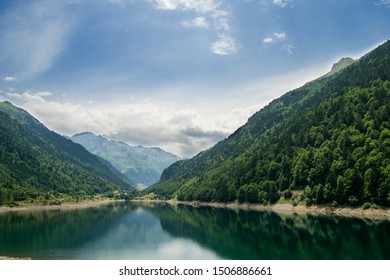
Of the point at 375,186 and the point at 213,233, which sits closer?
the point at 213,233

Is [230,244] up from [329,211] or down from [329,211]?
up

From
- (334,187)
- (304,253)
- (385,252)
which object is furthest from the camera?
(334,187)

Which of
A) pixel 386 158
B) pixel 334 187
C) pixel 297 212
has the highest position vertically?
pixel 386 158

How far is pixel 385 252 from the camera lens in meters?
55.1

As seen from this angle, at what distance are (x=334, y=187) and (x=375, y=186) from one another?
735 inches

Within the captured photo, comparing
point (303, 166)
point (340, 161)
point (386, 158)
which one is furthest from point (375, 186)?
point (303, 166)

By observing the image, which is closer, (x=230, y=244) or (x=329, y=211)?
(x=230, y=244)

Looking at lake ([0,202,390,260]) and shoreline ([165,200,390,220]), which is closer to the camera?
lake ([0,202,390,260])

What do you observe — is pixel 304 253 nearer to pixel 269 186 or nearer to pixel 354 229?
pixel 354 229

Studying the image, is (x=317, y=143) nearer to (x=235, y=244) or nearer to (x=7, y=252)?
(x=235, y=244)

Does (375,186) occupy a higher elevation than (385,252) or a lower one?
higher

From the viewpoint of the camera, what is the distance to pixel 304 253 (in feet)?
201

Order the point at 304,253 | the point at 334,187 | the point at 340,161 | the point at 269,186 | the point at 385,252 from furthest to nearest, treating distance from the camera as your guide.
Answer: the point at 269,186
the point at 340,161
the point at 334,187
the point at 304,253
the point at 385,252

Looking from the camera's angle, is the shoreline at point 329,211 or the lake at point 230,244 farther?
the shoreline at point 329,211
